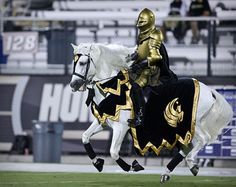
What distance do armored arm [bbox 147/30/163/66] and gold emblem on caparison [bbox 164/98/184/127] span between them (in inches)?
27.8

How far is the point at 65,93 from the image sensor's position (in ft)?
66.5

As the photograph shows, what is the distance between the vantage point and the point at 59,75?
66.8ft

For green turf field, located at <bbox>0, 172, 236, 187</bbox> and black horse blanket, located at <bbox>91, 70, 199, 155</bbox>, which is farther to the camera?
black horse blanket, located at <bbox>91, 70, 199, 155</bbox>

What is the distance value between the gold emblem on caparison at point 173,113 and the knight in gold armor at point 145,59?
0.35 m

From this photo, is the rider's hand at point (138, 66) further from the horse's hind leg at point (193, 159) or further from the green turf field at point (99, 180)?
the green turf field at point (99, 180)

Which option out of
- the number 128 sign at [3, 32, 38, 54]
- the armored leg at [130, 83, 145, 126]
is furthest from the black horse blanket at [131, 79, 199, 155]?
the number 128 sign at [3, 32, 38, 54]

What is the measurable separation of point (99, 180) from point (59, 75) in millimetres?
6456

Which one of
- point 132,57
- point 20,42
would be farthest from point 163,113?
point 20,42

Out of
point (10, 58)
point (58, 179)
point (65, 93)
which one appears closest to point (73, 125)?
point (65, 93)

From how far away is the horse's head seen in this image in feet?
44.7

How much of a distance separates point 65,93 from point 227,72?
3538 millimetres

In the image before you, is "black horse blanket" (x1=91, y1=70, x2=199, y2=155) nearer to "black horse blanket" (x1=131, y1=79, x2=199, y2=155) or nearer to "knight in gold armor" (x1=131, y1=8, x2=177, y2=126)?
"black horse blanket" (x1=131, y1=79, x2=199, y2=155)

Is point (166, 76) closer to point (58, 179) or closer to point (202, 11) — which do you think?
point (58, 179)

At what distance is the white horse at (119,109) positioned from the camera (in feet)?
44.5
